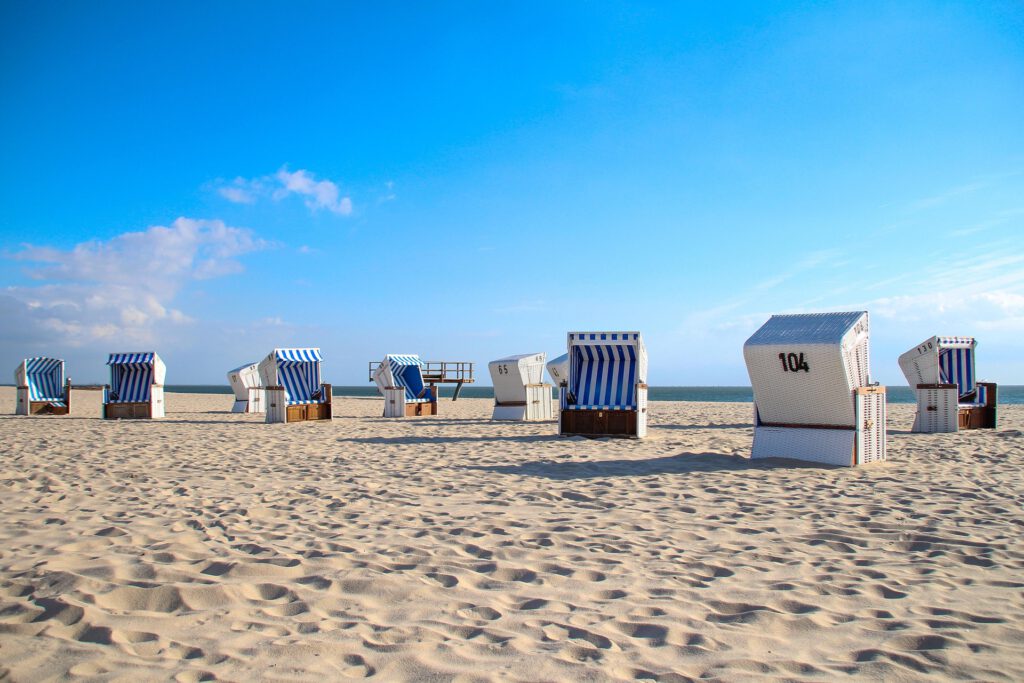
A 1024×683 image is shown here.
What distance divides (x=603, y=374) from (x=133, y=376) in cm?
1308

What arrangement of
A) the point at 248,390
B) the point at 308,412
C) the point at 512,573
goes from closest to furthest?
1. the point at 512,573
2. the point at 308,412
3. the point at 248,390

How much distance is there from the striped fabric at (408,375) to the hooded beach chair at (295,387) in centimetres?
289

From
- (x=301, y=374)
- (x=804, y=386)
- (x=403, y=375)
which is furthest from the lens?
(x=403, y=375)

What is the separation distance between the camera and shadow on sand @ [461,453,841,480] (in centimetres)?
754

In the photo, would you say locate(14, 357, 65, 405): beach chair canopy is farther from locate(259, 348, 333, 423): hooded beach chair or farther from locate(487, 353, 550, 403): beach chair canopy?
locate(487, 353, 550, 403): beach chair canopy

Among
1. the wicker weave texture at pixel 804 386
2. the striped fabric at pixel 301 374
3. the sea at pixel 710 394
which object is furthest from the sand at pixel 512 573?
the sea at pixel 710 394

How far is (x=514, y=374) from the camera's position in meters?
16.8

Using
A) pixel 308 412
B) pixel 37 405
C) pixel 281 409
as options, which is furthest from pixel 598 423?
pixel 37 405

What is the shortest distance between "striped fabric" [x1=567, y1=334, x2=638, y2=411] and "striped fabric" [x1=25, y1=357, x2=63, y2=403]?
15.3m

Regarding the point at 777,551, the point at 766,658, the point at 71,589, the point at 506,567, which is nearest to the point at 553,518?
the point at 506,567

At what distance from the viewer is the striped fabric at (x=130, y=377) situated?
1795 cm

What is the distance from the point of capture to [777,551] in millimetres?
4332

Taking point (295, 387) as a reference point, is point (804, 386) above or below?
above

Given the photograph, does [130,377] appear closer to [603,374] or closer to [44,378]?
[44,378]
